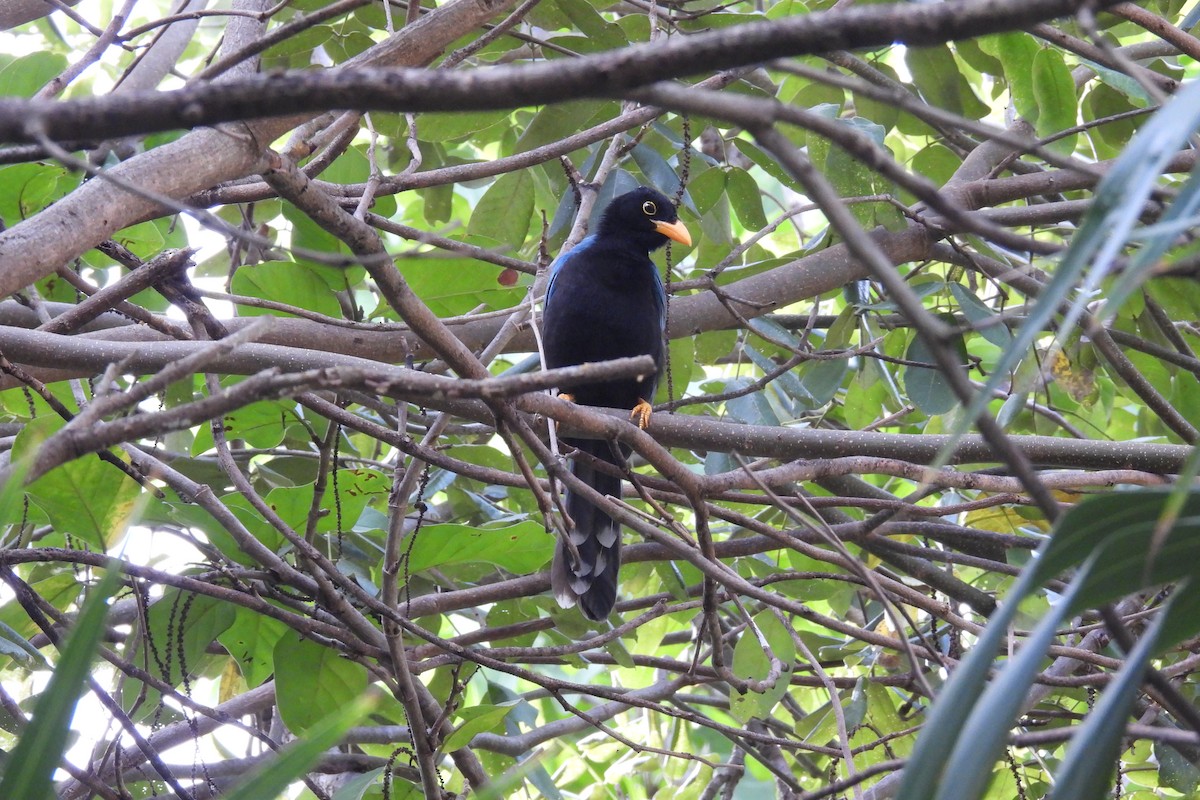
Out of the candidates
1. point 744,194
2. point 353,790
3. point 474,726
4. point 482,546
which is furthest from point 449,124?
point 353,790

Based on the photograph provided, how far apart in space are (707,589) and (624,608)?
1.46 metres

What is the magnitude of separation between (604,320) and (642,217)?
0.59 m

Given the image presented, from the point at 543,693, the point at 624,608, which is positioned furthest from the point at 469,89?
the point at 543,693

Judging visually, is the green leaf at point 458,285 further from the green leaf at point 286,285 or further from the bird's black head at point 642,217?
the bird's black head at point 642,217

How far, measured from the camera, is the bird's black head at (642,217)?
16.1ft

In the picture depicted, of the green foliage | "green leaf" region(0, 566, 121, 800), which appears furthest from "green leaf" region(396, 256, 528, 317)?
"green leaf" region(0, 566, 121, 800)

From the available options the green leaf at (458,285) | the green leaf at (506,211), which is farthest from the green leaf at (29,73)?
the green leaf at (506,211)

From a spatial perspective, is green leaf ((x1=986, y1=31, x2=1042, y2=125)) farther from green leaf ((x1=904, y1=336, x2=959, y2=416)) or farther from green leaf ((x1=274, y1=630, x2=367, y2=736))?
green leaf ((x1=274, y1=630, x2=367, y2=736))

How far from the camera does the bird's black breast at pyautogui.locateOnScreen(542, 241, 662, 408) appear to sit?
15.5 ft

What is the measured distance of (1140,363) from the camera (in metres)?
4.07

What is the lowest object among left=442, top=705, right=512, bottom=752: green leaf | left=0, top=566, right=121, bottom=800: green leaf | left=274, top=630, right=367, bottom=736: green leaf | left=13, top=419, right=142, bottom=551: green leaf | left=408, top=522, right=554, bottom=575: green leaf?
left=0, top=566, right=121, bottom=800: green leaf

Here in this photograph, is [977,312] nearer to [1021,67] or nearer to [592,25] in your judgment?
[1021,67]

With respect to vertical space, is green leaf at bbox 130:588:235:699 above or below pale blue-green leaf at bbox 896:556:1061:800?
above

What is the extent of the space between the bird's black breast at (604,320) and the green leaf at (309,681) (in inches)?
74.3
